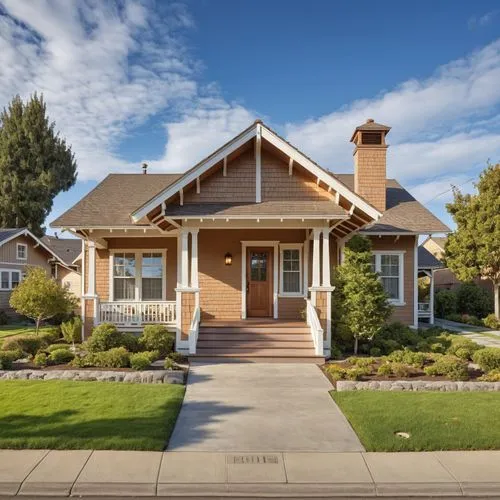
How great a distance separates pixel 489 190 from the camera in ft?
67.9

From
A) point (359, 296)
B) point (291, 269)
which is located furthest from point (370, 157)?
point (359, 296)

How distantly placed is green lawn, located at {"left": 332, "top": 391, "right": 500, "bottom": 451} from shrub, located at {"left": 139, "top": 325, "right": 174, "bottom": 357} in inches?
187

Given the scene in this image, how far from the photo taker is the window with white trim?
24.8m

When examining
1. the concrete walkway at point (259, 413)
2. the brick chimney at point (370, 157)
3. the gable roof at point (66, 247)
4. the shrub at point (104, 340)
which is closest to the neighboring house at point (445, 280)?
the brick chimney at point (370, 157)

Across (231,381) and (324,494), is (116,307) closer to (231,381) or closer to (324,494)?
(231,381)

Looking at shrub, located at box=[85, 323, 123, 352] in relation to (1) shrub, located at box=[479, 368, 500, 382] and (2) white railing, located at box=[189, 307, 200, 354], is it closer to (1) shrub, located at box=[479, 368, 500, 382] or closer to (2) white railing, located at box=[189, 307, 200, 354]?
(2) white railing, located at box=[189, 307, 200, 354]

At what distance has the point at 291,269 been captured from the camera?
1416cm

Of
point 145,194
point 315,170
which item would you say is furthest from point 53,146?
point 315,170

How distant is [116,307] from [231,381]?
5628mm

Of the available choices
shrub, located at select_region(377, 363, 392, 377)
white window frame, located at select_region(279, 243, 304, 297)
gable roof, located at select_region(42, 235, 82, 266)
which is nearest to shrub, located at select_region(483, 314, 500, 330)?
white window frame, located at select_region(279, 243, 304, 297)

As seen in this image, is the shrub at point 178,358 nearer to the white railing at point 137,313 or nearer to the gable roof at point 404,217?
the white railing at point 137,313

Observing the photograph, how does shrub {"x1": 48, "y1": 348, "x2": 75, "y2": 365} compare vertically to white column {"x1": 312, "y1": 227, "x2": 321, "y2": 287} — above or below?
below

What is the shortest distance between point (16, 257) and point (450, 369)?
2574cm

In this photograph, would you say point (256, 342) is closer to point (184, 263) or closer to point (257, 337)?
point (257, 337)
